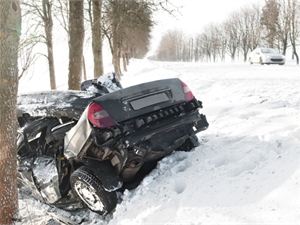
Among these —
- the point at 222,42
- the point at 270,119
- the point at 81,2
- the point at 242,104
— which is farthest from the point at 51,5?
the point at 222,42

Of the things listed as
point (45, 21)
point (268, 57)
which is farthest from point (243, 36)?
point (45, 21)

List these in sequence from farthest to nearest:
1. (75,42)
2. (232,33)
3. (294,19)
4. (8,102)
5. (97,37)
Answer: (232,33), (294,19), (97,37), (75,42), (8,102)

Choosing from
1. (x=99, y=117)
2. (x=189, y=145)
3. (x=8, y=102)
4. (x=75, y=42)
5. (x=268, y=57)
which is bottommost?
(x=189, y=145)

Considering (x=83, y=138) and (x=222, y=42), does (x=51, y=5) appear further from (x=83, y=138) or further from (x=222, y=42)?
(x=222, y=42)

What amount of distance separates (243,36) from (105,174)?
62.0 m

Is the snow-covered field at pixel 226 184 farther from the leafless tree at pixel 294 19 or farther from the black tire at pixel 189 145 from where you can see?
the leafless tree at pixel 294 19

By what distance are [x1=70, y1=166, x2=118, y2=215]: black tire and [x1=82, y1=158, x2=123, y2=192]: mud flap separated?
0.27ft

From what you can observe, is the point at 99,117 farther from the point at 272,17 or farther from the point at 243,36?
the point at 243,36

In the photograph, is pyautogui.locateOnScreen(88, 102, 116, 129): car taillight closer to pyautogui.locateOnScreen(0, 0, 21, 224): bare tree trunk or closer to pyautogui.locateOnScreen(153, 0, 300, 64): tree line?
pyautogui.locateOnScreen(0, 0, 21, 224): bare tree trunk

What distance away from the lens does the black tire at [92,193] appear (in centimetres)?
286

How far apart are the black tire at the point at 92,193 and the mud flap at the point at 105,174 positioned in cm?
8

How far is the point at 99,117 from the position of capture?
2.71 metres

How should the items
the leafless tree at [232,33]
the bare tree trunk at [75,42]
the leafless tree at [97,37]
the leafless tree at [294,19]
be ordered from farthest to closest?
1. the leafless tree at [232,33]
2. the leafless tree at [294,19]
3. the leafless tree at [97,37]
4. the bare tree trunk at [75,42]

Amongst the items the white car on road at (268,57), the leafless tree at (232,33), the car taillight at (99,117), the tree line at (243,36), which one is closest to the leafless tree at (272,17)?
the tree line at (243,36)
